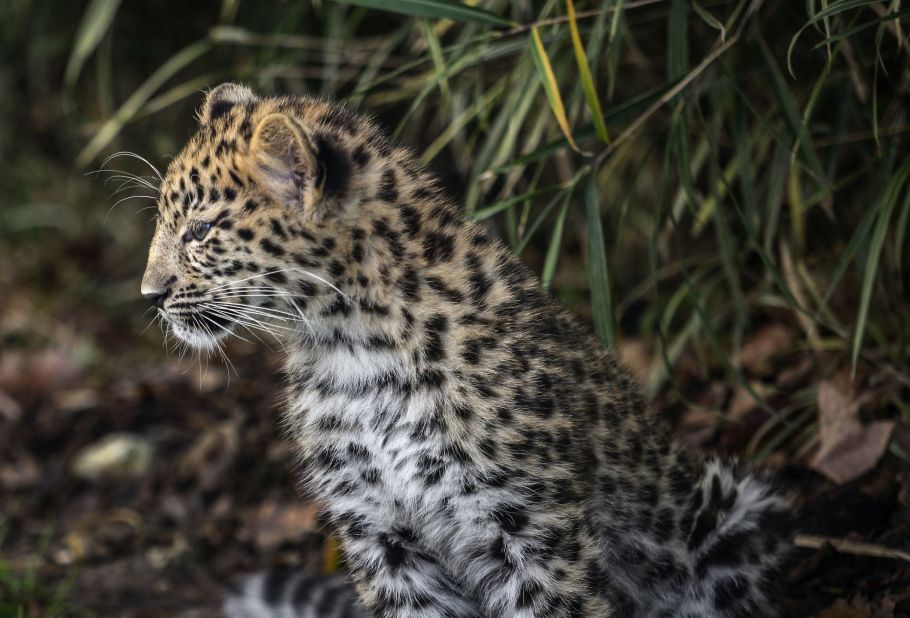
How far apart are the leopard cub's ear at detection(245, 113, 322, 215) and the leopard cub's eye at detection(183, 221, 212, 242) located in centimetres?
20

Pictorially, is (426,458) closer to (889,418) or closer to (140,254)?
(889,418)

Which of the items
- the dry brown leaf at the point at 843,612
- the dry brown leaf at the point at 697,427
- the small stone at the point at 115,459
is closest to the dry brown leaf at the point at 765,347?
the dry brown leaf at the point at 697,427

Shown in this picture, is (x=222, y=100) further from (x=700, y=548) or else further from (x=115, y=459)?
(x=115, y=459)

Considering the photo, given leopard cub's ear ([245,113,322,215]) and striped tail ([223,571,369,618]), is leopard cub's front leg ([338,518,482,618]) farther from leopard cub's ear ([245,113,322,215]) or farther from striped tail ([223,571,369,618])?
leopard cub's ear ([245,113,322,215])

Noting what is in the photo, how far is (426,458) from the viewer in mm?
2979

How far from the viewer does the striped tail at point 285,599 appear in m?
3.71

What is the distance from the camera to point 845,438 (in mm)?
3850

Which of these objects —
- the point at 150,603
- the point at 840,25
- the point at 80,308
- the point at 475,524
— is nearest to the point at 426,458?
the point at 475,524

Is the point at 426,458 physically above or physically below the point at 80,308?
above

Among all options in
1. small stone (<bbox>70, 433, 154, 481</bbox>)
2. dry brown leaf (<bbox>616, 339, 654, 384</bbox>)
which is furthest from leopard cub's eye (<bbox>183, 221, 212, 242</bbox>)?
small stone (<bbox>70, 433, 154, 481</bbox>)

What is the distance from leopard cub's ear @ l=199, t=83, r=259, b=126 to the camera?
3.36m

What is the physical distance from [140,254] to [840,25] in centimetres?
526

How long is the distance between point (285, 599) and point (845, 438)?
2.04 metres

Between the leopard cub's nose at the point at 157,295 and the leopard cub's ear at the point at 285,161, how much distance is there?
1.41ft
